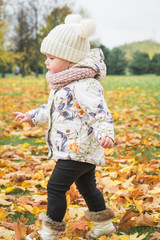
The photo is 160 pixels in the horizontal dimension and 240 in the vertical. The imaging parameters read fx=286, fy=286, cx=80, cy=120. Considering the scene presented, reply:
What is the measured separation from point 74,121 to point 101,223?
727 mm

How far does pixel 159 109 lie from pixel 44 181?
516 cm

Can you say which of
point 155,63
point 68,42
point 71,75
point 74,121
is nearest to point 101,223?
point 74,121

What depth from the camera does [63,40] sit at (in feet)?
5.90

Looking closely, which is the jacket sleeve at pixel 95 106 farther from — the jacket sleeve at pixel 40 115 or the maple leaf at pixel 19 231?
the maple leaf at pixel 19 231

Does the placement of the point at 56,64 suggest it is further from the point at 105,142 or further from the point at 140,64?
the point at 140,64

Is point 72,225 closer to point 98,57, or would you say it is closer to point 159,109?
point 98,57

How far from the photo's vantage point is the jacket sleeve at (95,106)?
1.56 metres

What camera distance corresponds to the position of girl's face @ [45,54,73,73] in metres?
1.84

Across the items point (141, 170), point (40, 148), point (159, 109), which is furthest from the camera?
point (159, 109)

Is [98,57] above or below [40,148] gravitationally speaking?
above

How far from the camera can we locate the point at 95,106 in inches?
63.6

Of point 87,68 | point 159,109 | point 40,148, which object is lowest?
point 159,109

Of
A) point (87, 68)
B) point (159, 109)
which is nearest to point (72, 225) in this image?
point (87, 68)

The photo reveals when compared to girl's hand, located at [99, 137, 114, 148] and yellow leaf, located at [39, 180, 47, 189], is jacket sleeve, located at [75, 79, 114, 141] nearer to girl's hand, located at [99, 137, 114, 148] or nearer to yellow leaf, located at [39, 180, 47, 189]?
girl's hand, located at [99, 137, 114, 148]
